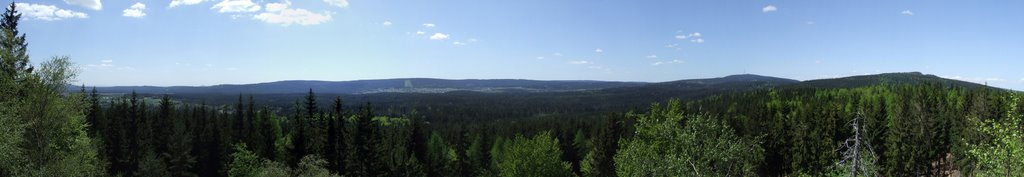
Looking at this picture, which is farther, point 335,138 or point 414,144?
point 414,144

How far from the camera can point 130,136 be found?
65438 mm

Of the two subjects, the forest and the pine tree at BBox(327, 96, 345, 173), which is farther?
the pine tree at BBox(327, 96, 345, 173)

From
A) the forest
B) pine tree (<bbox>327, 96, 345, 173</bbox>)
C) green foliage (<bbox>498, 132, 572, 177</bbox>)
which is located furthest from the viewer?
pine tree (<bbox>327, 96, 345, 173</bbox>)

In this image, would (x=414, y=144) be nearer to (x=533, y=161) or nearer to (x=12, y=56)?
(x=533, y=161)

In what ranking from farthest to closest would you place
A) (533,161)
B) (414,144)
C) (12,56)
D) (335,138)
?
(414,144), (335,138), (533,161), (12,56)

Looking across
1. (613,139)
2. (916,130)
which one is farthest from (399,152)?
(916,130)

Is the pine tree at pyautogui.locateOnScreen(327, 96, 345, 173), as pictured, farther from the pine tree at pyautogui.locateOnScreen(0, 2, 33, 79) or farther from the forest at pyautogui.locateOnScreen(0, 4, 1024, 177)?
the pine tree at pyautogui.locateOnScreen(0, 2, 33, 79)

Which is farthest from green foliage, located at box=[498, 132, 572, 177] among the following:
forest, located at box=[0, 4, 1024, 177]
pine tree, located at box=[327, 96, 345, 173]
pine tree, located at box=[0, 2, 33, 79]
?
pine tree, located at box=[0, 2, 33, 79]

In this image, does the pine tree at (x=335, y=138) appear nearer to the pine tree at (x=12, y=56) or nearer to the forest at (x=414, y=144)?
the forest at (x=414, y=144)

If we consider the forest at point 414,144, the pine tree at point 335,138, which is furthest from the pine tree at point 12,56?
the pine tree at point 335,138

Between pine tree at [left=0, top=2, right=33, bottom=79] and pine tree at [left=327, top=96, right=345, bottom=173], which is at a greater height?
pine tree at [left=0, top=2, right=33, bottom=79]

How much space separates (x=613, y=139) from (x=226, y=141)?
42.3 m

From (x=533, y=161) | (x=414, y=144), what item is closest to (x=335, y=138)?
(x=414, y=144)

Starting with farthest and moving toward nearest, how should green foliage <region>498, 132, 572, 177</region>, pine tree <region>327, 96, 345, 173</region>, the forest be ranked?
pine tree <region>327, 96, 345, 173</region> < green foliage <region>498, 132, 572, 177</region> < the forest
